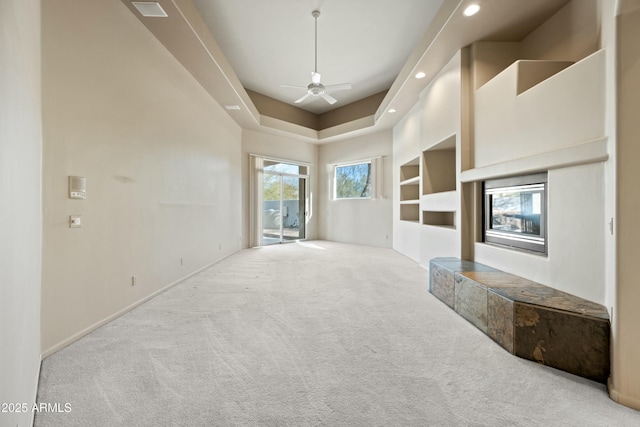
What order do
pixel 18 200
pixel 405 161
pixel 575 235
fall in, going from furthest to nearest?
pixel 405 161
pixel 575 235
pixel 18 200

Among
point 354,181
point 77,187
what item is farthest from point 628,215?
point 354,181

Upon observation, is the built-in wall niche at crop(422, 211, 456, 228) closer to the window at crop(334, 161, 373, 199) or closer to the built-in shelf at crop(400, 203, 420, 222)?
the built-in shelf at crop(400, 203, 420, 222)

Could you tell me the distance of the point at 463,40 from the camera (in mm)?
3441

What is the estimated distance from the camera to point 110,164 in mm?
2645

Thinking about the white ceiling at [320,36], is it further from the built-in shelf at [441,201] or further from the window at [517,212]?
the window at [517,212]

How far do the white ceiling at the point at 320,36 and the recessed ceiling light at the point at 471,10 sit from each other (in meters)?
1.29

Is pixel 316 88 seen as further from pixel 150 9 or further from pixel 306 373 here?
pixel 306 373

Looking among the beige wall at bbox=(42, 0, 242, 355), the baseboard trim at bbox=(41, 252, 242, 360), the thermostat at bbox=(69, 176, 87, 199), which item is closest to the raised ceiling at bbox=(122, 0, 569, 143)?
the beige wall at bbox=(42, 0, 242, 355)

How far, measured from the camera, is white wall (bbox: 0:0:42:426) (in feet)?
3.21

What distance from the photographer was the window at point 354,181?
7816 mm

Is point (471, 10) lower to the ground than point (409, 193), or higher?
higher

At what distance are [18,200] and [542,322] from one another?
3027 mm

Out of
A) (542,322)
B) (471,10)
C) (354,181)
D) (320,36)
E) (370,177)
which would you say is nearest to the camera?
(542,322)

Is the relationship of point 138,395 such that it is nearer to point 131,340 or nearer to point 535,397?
point 131,340
